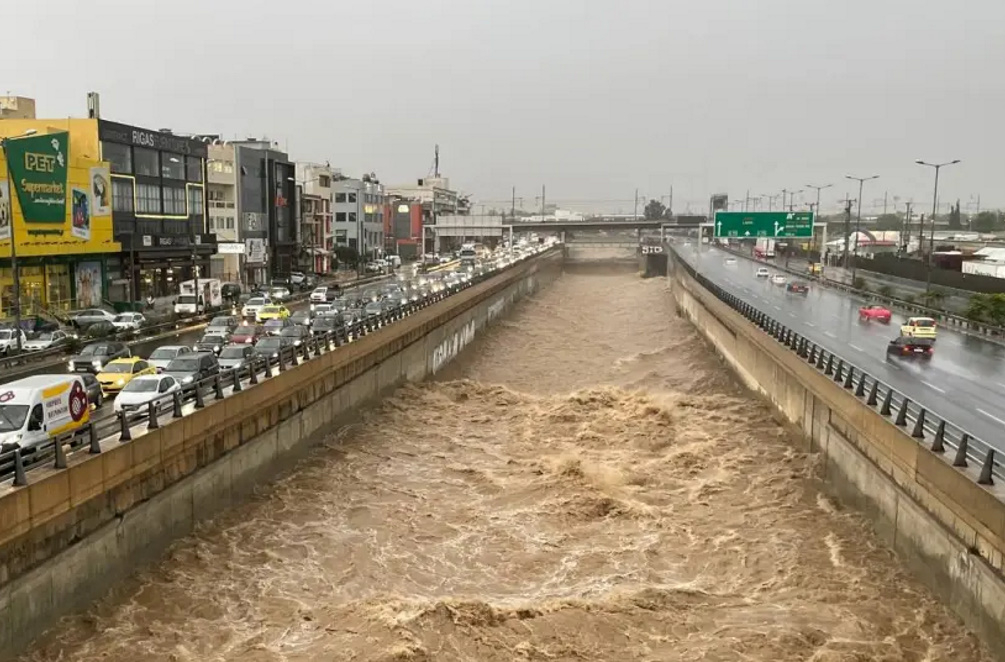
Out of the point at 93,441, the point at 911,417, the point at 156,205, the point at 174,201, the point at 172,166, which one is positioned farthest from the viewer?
the point at 174,201

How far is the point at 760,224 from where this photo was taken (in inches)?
2682

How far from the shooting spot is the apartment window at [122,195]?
195ft

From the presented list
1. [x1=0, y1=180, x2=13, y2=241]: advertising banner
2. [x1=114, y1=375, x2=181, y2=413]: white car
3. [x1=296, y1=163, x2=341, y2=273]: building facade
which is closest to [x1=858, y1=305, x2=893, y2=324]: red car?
[x1=114, y1=375, x2=181, y2=413]: white car

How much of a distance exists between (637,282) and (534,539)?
10939cm

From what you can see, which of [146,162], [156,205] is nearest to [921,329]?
[156,205]

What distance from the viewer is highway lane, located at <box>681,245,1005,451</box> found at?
26.7 m

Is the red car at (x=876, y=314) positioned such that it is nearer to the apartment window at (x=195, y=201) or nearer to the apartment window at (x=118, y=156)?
the apartment window at (x=195, y=201)

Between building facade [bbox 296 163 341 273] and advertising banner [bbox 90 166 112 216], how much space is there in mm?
39391

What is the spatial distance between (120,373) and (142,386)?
207 inches

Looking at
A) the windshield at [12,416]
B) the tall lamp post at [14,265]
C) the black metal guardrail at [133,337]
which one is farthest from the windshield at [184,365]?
the tall lamp post at [14,265]

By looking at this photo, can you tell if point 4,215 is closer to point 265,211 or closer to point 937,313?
point 265,211

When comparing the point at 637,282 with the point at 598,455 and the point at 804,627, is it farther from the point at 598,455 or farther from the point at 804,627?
the point at 804,627

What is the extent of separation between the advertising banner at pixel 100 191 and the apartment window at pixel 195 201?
1282 cm

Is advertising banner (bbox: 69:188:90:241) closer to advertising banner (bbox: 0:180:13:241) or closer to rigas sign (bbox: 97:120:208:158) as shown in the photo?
rigas sign (bbox: 97:120:208:158)
